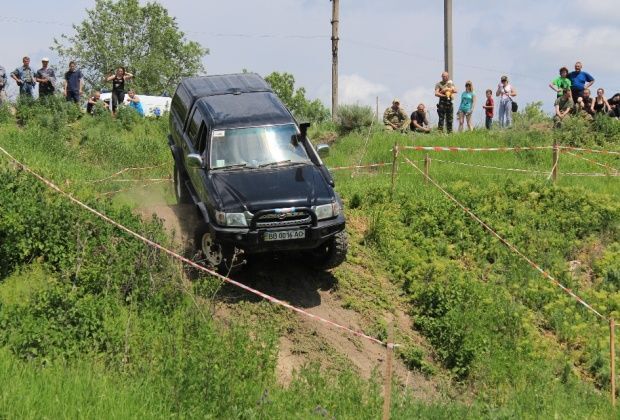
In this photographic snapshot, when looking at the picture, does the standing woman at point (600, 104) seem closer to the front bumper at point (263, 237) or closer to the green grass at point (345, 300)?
the green grass at point (345, 300)

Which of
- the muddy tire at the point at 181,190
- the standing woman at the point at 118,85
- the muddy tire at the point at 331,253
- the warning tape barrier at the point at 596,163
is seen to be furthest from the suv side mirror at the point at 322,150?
the standing woman at the point at 118,85

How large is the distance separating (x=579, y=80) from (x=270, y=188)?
1404 centimetres

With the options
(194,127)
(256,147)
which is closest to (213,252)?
(256,147)

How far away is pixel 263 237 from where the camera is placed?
12.1 meters

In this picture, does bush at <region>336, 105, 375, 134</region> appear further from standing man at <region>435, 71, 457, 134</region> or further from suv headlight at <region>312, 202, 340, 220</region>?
suv headlight at <region>312, 202, 340, 220</region>

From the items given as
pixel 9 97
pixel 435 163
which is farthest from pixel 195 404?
pixel 9 97

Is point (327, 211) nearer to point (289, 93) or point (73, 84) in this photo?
point (73, 84)

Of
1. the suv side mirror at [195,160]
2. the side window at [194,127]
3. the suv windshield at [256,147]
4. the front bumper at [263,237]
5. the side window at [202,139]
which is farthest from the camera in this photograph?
the side window at [194,127]

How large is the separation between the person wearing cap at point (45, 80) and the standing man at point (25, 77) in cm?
18

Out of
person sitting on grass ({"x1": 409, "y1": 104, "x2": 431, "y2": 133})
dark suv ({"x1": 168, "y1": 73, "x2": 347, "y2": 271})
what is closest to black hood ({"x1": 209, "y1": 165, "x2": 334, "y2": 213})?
dark suv ({"x1": 168, "y1": 73, "x2": 347, "y2": 271})

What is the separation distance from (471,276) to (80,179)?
667cm

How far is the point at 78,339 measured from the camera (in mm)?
10508

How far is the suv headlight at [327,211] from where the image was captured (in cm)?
1241

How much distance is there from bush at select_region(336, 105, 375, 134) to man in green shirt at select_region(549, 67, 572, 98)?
15.5ft
